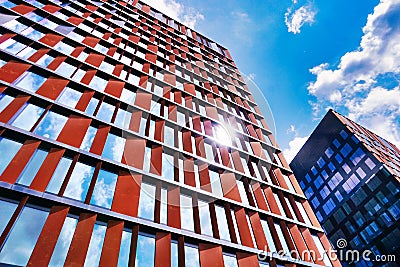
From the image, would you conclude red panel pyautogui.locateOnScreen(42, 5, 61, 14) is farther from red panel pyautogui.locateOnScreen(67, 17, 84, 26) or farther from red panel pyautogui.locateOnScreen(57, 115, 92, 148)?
red panel pyautogui.locateOnScreen(57, 115, 92, 148)

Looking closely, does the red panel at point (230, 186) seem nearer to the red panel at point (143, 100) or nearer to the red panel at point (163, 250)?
the red panel at point (163, 250)

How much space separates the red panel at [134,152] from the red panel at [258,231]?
17.4ft

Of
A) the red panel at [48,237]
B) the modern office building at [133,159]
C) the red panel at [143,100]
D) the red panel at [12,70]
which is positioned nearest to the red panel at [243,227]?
the modern office building at [133,159]

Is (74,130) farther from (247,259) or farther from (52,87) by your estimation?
(247,259)

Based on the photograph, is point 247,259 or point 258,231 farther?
point 258,231

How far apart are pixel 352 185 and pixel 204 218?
129ft

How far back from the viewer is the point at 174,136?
12219mm

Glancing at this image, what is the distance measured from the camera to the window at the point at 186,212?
8434 millimetres

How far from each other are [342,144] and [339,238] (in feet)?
52.6

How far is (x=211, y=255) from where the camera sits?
25.8ft

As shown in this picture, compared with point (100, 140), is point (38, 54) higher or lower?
higher

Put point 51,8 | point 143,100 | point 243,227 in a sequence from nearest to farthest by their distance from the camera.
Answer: point 243,227 → point 143,100 → point 51,8

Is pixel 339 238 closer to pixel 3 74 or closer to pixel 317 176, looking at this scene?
pixel 317 176

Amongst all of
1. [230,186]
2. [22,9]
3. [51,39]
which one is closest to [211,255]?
[230,186]
